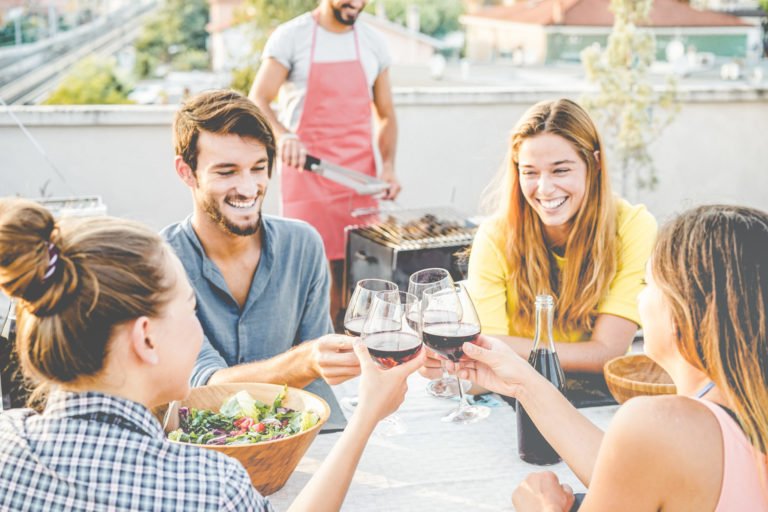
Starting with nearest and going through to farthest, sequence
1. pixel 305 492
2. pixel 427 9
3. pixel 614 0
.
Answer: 1. pixel 305 492
2. pixel 614 0
3. pixel 427 9

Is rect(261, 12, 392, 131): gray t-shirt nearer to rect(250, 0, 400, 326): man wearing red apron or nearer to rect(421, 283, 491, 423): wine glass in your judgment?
rect(250, 0, 400, 326): man wearing red apron

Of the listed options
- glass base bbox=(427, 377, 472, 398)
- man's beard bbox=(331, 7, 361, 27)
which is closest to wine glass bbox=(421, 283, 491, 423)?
glass base bbox=(427, 377, 472, 398)

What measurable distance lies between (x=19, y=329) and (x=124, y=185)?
168 inches

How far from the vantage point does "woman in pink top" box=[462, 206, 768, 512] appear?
3.99ft

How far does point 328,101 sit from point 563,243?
1.80 m

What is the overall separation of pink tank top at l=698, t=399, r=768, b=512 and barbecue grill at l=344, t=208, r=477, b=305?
1845mm

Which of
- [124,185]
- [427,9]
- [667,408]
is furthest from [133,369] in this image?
[427,9]

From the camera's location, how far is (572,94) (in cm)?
655

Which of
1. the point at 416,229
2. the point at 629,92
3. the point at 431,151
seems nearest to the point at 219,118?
the point at 416,229

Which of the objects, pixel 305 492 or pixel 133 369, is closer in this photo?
pixel 133 369

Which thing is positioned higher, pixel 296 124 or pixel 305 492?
pixel 296 124

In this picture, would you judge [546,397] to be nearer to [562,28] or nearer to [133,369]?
[133,369]

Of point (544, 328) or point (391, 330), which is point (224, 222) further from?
point (544, 328)

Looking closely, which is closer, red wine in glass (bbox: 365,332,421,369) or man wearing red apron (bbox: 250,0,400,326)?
red wine in glass (bbox: 365,332,421,369)
